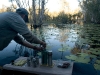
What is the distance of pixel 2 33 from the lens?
7.10 feet

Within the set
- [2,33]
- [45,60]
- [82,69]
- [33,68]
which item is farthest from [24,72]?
[82,69]

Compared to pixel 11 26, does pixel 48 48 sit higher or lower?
lower

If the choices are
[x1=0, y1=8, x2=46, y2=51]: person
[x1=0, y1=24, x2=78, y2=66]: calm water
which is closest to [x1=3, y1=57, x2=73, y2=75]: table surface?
[x1=0, y1=8, x2=46, y2=51]: person

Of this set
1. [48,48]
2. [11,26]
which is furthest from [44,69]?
[48,48]

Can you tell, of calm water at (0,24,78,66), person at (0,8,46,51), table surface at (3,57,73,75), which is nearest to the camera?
person at (0,8,46,51)

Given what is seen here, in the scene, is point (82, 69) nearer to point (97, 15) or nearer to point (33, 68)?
point (33, 68)

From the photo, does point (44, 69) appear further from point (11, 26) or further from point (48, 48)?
point (48, 48)

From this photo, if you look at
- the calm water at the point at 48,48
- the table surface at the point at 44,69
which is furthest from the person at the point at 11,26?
the calm water at the point at 48,48

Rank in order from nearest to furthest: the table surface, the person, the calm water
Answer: the person, the table surface, the calm water

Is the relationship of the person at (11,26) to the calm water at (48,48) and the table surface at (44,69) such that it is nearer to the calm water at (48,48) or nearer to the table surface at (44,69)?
the table surface at (44,69)

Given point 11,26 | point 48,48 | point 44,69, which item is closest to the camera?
point 11,26

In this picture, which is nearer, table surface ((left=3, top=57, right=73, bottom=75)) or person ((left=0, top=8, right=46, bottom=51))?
person ((left=0, top=8, right=46, bottom=51))

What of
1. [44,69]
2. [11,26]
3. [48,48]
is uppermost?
[11,26]

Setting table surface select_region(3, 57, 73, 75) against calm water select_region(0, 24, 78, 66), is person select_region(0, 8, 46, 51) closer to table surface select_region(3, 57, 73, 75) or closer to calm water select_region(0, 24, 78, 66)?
table surface select_region(3, 57, 73, 75)
